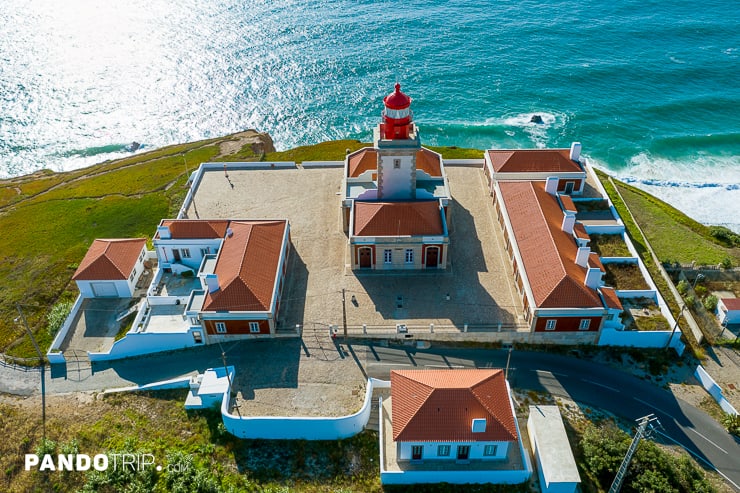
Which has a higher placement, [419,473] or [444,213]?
[444,213]

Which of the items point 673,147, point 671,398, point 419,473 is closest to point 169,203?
point 419,473

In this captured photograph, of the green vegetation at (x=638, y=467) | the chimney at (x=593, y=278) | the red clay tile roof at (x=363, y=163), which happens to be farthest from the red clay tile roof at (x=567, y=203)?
the green vegetation at (x=638, y=467)

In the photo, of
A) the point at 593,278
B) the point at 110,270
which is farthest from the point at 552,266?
the point at 110,270

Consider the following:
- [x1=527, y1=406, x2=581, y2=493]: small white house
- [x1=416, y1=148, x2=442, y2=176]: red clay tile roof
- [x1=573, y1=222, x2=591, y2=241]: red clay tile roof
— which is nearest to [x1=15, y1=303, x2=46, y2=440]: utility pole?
[x1=527, y1=406, x2=581, y2=493]: small white house

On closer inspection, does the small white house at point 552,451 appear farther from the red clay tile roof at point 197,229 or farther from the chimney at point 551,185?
the red clay tile roof at point 197,229

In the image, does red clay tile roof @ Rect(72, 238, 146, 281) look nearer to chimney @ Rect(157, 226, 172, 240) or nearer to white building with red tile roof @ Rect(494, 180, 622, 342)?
chimney @ Rect(157, 226, 172, 240)

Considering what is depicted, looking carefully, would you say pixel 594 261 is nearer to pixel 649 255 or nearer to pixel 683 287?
pixel 683 287

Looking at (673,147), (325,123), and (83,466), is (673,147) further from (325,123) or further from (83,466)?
(83,466)
